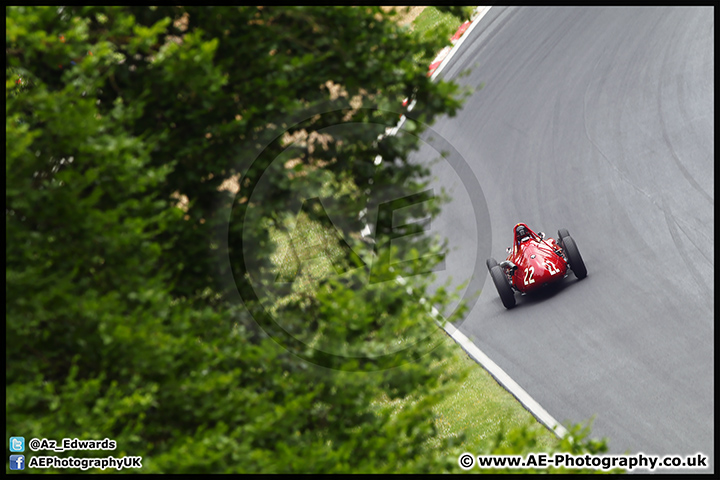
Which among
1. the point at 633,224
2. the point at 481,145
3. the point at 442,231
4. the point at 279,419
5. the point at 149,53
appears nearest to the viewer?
the point at 279,419

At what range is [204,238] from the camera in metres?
5.67

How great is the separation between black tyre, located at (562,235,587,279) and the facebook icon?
9.84 metres

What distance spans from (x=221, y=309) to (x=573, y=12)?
2196 cm

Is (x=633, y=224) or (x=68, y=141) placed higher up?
(x=68, y=141)

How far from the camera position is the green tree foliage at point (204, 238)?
470 centimetres

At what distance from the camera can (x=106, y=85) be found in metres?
5.59

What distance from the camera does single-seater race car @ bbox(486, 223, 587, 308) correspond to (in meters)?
12.5

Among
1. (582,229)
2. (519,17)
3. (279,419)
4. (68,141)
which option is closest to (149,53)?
(68,141)

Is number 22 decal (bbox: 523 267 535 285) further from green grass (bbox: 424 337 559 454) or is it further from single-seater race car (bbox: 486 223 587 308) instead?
green grass (bbox: 424 337 559 454)

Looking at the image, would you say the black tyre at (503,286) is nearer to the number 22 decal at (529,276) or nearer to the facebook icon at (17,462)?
the number 22 decal at (529,276)

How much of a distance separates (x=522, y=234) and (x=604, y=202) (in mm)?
3679

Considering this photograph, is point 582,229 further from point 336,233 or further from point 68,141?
point 68,141

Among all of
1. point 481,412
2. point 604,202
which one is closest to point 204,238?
point 481,412

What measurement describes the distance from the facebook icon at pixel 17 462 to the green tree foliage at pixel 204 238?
0.48 ft
